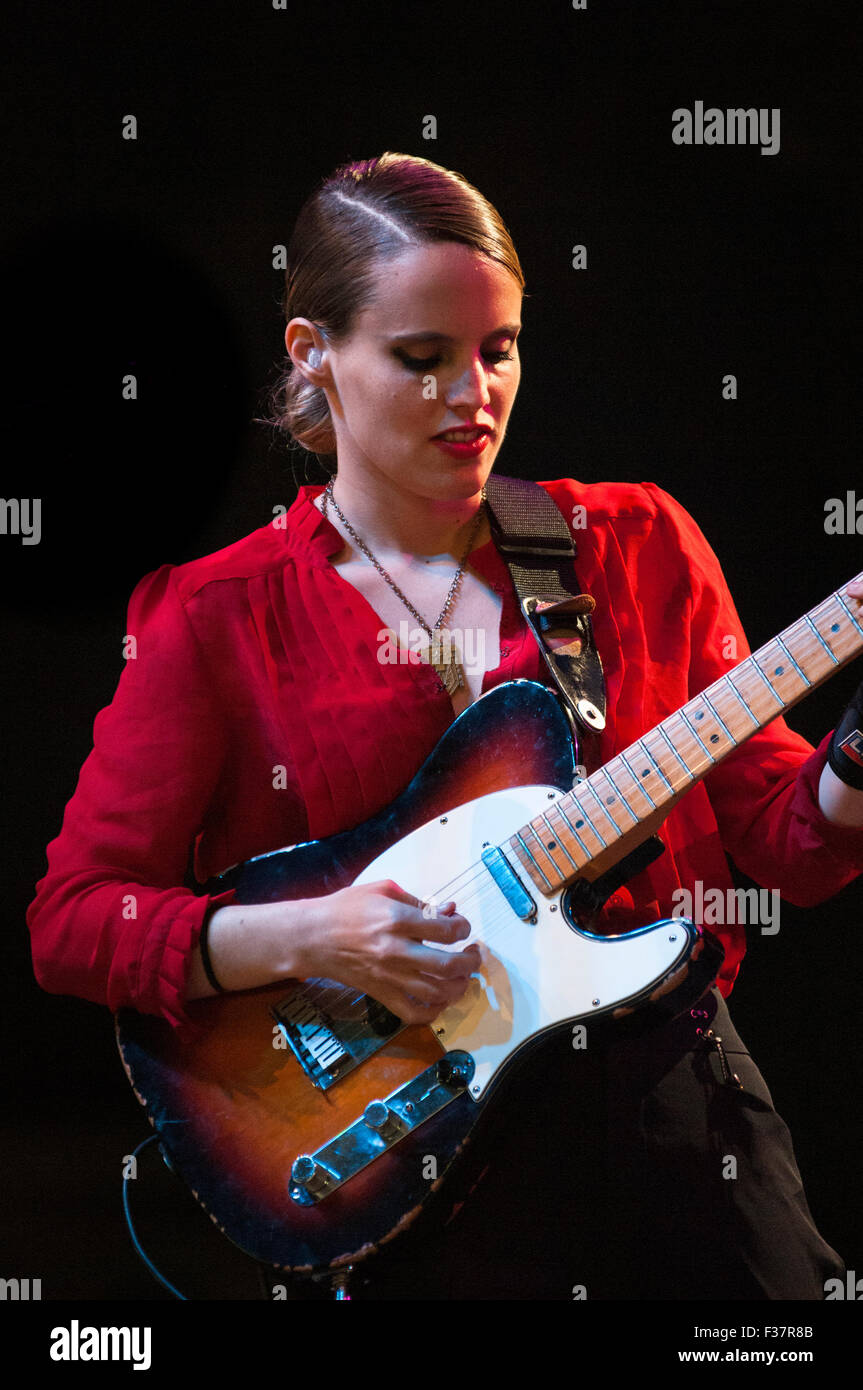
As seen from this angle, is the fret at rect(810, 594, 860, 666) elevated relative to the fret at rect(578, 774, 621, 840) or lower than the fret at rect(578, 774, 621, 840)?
elevated

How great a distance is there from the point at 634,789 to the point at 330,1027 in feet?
1.61

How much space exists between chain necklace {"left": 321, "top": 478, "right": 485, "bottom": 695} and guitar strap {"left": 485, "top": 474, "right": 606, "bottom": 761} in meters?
0.06

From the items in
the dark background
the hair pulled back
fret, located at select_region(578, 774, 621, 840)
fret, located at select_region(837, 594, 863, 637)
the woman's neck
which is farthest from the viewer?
the dark background

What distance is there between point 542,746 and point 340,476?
1.67 feet

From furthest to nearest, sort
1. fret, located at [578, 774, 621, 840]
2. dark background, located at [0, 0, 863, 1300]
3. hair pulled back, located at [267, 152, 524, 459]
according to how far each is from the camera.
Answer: dark background, located at [0, 0, 863, 1300]
hair pulled back, located at [267, 152, 524, 459]
fret, located at [578, 774, 621, 840]

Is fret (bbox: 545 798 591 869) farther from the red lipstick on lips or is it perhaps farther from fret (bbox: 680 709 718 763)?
the red lipstick on lips

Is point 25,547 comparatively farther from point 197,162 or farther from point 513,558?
point 513,558

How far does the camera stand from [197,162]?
6.77 feet

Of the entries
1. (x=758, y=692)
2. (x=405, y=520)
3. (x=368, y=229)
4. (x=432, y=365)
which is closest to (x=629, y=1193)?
(x=758, y=692)

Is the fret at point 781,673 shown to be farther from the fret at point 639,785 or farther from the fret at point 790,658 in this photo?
the fret at point 639,785

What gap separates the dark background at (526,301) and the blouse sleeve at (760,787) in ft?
0.84

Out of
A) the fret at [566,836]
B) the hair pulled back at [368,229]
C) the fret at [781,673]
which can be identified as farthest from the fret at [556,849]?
the hair pulled back at [368,229]

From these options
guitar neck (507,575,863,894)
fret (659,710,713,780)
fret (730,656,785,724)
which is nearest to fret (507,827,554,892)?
guitar neck (507,575,863,894)

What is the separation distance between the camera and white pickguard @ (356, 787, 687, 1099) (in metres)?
1.50
